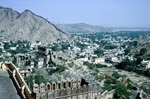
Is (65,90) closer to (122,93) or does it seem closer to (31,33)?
(122,93)

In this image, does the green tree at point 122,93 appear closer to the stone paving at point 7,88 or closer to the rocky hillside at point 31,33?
the stone paving at point 7,88

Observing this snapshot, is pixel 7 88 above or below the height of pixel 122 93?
above

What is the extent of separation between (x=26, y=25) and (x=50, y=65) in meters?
139

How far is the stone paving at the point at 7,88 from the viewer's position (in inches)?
485

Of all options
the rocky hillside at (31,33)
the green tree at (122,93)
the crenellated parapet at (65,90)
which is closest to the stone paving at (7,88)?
the crenellated parapet at (65,90)

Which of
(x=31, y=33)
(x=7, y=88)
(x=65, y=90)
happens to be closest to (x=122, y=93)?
(x=65, y=90)

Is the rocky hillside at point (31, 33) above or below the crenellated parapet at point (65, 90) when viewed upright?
below

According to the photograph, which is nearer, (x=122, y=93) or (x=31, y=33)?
(x=122, y=93)

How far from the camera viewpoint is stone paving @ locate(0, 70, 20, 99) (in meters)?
12.3

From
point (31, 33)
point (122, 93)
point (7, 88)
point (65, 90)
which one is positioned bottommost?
point (122, 93)

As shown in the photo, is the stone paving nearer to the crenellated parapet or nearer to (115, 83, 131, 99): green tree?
the crenellated parapet

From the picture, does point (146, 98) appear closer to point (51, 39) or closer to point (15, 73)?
point (15, 73)

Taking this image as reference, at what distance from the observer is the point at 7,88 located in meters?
13.5

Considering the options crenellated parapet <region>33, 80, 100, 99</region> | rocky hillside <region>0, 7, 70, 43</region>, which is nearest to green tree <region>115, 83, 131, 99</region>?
crenellated parapet <region>33, 80, 100, 99</region>
